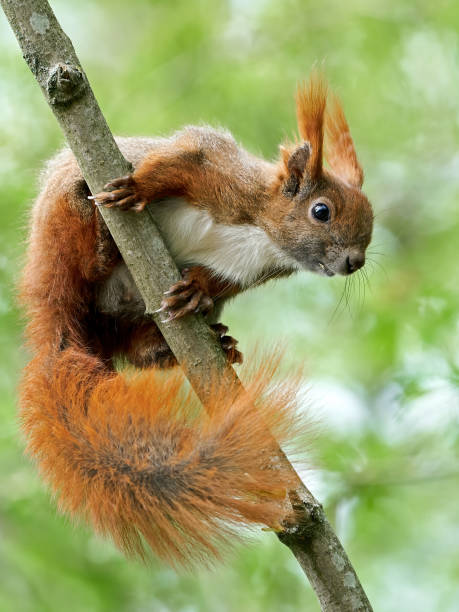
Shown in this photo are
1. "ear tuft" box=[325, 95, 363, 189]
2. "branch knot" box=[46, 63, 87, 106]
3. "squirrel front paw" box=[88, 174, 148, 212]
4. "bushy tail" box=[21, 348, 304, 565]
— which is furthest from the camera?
"ear tuft" box=[325, 95, 363, 189]

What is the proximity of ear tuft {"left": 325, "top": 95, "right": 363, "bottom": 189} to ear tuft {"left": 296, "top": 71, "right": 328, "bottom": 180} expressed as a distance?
1.10 ft

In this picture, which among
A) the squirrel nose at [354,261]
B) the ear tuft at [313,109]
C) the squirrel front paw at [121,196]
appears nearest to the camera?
the squirrel front paw at [121,196]

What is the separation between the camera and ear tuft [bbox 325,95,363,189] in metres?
4.59

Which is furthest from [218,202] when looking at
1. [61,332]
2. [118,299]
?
[61,332]

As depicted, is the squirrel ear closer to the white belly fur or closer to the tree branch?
the white belly fur

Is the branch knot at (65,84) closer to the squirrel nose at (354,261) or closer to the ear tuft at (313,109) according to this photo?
the ear tuft at (313,109)

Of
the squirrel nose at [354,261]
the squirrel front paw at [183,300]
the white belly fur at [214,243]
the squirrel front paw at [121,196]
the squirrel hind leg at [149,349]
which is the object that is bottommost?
the squirrel front paw at [183,300]

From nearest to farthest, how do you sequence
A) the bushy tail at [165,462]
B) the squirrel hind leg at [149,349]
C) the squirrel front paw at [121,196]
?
1. the bushy tail at [165,462]
2. the squirrel front paw at [121,196]
3. the squirrel hind leg at [149,349]

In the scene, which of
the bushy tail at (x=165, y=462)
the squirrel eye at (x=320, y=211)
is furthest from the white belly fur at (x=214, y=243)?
the bushy tail at (x=165, y=462)

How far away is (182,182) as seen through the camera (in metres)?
4.02

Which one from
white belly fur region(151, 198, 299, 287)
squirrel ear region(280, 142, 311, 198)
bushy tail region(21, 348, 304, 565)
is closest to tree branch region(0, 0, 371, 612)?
bushy tail region(21, 348, 304, 565)

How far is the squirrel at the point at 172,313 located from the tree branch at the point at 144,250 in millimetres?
74

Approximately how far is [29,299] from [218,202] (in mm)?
1116

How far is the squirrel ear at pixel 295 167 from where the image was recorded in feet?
14.1
